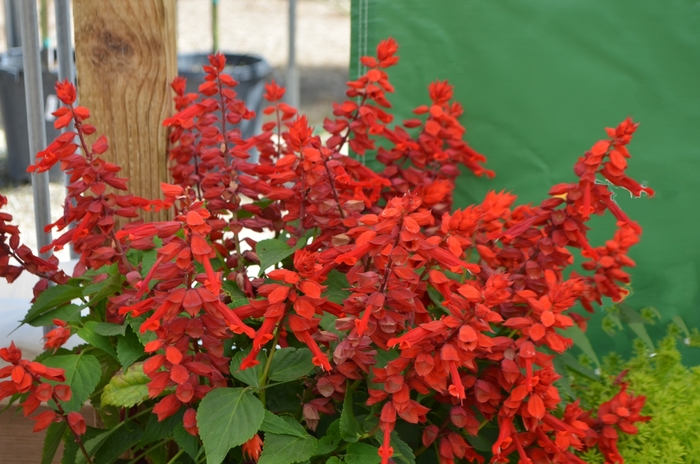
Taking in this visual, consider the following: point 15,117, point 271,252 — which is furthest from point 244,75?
point 271,252

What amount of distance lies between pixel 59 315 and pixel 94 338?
0.09 metres

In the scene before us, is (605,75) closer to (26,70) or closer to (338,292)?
(338,292)

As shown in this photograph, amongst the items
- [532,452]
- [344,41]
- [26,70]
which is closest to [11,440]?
[26,70]

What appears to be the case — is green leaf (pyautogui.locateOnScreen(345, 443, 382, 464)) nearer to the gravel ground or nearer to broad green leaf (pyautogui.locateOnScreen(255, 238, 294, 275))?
broad green leaf (pyautogui.locateOnScreen(255, 238, 294, 275))

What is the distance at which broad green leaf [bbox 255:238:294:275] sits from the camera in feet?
2.84

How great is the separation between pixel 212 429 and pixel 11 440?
23.6 inches

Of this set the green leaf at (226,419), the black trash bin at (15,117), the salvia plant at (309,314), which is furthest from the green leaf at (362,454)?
the black trash bin at (15,117)

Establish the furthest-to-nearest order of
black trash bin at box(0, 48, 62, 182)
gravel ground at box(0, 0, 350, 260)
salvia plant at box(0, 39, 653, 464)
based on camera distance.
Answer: gravel ground at box(0, 0, 350, 260) → black trash bin at box(0, 48, 62, 182) → salvia plant at box(0, 39, 653, 464)

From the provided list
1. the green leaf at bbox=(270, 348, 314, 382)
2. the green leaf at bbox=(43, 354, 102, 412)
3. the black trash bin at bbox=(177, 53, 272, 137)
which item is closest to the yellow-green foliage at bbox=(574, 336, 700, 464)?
the green leaf at bbox=(270, 348, 314, 382)

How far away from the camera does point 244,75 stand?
3.95 metres

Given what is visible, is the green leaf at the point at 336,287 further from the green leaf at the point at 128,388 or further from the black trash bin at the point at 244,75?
the black trash bin at the point at 244,75

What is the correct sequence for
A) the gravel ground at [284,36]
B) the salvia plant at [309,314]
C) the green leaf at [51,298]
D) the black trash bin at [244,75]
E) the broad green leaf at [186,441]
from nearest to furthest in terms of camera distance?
the salvia plant at [309,314]
the broad green leaf at [186,441]
the green leaf at [51,298]
the black trash bin at [244,75]
the gravel ground at [284,36]

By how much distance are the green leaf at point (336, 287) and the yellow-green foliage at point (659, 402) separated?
1.27 ft

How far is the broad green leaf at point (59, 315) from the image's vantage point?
3.11 feet
